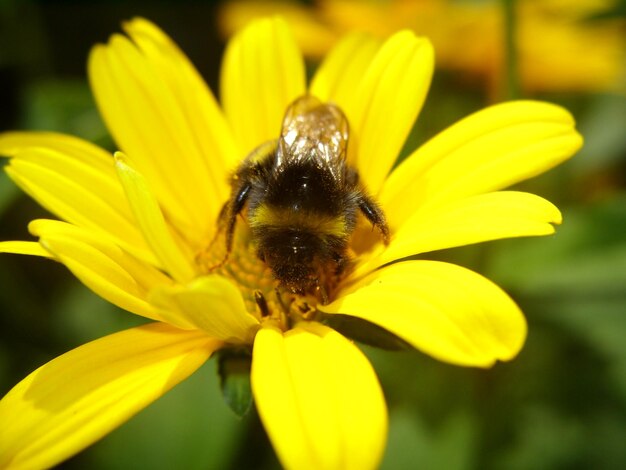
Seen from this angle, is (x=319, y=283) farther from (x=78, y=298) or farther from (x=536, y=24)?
(x=536, y=24)

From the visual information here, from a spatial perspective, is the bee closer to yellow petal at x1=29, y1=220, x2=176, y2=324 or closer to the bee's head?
the bee's head

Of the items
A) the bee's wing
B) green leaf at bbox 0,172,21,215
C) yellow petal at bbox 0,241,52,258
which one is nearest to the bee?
the bee's wing

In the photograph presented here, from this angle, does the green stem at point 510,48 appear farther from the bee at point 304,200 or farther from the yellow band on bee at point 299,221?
the yellow band on bee at point 299,221

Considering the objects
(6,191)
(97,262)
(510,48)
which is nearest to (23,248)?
(97,262)

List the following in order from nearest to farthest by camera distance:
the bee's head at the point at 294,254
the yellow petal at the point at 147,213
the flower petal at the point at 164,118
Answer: the yellow petal at the point at 147,213 → the bee's head at the point at 294,254 → the flower petal at the point at 164,118

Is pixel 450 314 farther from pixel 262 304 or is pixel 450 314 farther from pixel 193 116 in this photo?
pixel 193 116

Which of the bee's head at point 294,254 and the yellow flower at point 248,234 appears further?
the bee's head at point 294,254

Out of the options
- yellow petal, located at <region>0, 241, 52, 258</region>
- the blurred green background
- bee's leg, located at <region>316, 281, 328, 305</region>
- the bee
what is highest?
yellow petal, located at <region>0, 241, 52, 258</region>

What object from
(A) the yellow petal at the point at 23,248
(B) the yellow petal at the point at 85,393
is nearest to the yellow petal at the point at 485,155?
(B) the yellow petal at the point at 85,393

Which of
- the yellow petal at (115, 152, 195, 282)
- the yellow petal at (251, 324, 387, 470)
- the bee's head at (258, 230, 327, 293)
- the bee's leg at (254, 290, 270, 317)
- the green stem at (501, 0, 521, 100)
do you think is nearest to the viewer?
the yellow petal at (251, 324, 387, 470)
